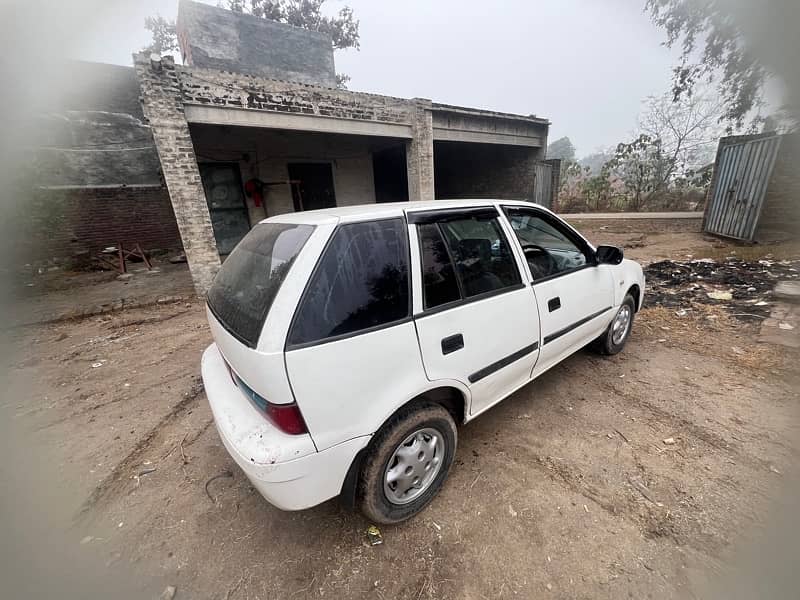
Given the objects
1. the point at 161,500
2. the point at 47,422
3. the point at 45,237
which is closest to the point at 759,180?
the point at 161,500

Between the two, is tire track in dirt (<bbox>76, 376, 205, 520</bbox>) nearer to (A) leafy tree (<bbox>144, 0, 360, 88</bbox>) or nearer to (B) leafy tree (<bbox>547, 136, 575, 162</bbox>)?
(A) leafy tree (<bbox>144, 0, 360, 88</bbox>)

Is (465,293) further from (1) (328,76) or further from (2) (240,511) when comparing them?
(1) (328,76)

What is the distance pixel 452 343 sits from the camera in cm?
164

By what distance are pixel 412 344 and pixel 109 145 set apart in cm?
1165

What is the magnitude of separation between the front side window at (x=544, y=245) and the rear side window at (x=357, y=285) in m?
1.07

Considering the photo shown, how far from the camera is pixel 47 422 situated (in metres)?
2.67

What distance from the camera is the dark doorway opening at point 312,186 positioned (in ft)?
30.7

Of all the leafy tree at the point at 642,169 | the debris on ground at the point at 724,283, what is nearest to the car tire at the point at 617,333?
the debris on ground at the point at 724,283

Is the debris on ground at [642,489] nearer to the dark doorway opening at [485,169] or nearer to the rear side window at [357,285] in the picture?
the rear side window at [357,285]

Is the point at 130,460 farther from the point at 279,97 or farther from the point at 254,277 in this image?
the point at 279,97

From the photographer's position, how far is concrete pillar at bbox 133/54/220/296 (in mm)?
4566

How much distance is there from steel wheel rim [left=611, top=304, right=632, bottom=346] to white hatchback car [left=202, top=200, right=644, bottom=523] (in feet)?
4.33

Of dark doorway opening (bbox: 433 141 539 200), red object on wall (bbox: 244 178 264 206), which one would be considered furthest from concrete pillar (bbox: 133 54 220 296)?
dark doorway opening (bbox: 433 141 539 200)

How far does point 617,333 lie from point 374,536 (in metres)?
2.99
